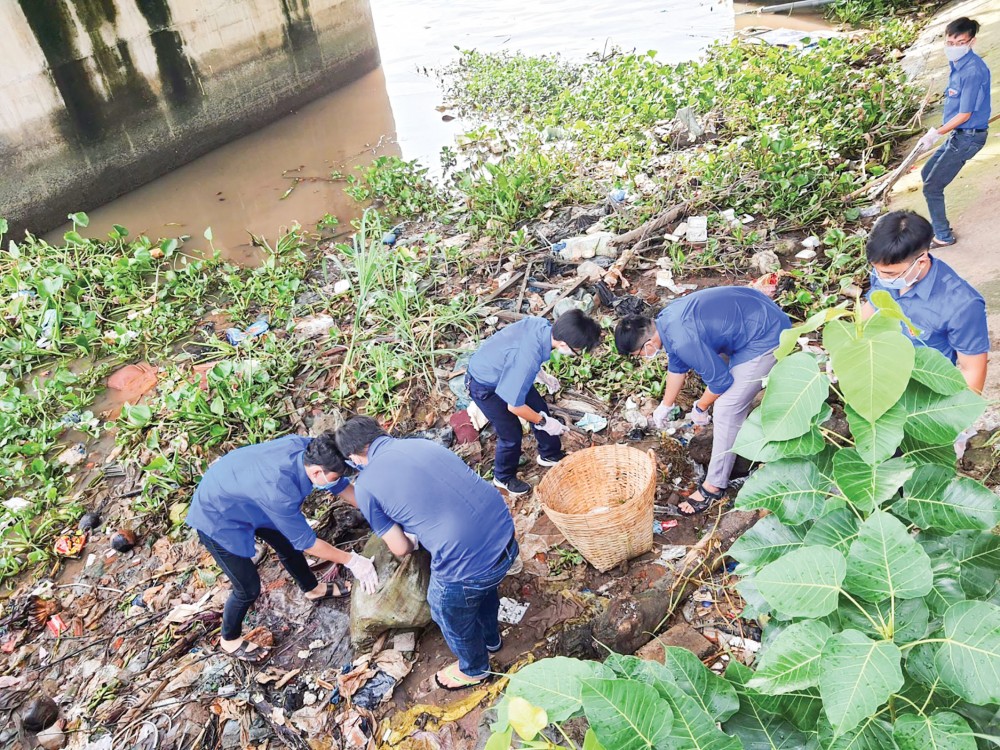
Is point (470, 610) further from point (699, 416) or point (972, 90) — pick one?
point (972, 90)

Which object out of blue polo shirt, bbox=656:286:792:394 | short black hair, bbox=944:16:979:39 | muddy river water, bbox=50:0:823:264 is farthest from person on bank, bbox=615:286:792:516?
muddy river water, bbox=50:0:823:264

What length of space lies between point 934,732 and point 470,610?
74.0 inches

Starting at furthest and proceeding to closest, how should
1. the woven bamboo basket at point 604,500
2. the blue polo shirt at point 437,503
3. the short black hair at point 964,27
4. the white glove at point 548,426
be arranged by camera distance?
the short black hair at point 964,27
the white glove at point 548,426
the woven bamboo basket at point 604,500
the blue polo shirt at point 437,503

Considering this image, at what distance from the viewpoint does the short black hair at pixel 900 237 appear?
7.77ft

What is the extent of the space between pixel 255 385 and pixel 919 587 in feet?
14.9

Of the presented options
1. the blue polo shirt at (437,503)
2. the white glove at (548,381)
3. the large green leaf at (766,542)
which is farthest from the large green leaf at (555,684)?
the white glove at (548,381)

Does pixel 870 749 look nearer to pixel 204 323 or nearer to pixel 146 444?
pixel 146 444

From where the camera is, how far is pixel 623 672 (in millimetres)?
1295

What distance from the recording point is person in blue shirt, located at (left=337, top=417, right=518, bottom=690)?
251 centimetres

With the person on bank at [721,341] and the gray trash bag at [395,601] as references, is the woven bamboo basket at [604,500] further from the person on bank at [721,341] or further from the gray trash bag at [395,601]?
the gray trash bag at [395,601]

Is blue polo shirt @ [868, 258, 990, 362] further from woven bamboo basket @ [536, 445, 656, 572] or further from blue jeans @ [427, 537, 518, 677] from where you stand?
blue jeans @ [427, 537, 518, 677]

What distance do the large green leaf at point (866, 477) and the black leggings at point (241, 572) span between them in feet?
8.98

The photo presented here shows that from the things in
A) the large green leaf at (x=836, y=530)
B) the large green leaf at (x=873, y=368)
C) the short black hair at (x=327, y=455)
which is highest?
the large green leaf at (x=873, y=368)

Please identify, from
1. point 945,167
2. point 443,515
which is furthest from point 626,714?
point 945,167
